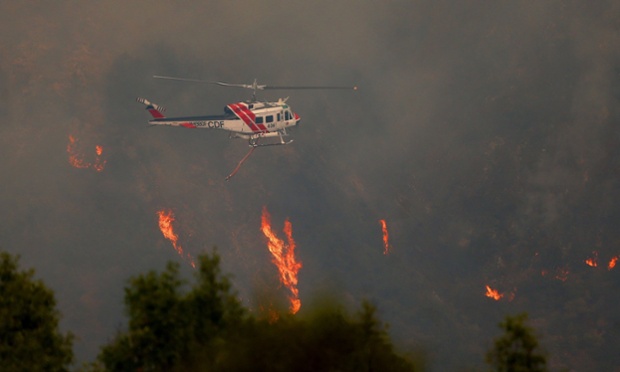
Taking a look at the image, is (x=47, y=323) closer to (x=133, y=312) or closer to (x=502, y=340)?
(x=133, y=312)

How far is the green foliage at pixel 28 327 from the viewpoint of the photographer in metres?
96.1

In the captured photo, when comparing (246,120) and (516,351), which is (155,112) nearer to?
(246,120)

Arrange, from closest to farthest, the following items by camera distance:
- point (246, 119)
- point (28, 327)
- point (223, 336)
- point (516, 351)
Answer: point (516, 351)
point (223, 336)
point (28, 327)
point (246, 119)

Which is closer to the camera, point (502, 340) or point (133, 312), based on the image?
point (502, 340)

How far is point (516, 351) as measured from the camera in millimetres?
76938

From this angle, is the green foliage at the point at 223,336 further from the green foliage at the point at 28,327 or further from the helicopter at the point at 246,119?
the helicopter at the point at 246,119

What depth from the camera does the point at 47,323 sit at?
9812cm

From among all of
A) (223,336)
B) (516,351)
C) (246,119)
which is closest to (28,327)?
(223,336)

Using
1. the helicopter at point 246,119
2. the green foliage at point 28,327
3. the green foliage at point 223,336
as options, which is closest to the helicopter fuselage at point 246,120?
the helicopter at point 246,119

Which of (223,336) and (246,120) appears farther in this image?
(246,120)

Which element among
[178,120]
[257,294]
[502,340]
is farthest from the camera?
[178,120]

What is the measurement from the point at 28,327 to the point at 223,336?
17.3 m

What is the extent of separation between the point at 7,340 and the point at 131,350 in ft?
41.6

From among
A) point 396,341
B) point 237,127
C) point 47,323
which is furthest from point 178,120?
point 396,341
